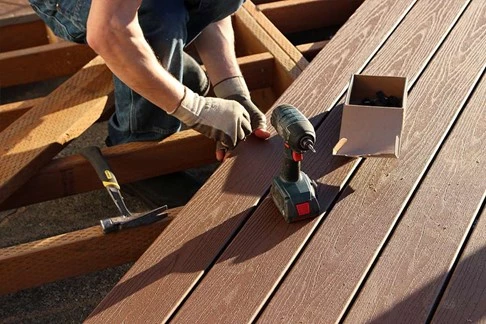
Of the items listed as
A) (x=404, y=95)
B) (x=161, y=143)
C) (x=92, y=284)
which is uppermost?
(x=404, y=95)

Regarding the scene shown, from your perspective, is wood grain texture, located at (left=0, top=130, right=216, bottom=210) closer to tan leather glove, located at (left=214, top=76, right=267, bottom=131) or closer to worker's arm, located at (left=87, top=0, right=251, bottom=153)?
tan leather glove, located at (left=214, top=76, right=267, bottom=131)

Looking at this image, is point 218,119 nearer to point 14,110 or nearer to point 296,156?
point 296,156

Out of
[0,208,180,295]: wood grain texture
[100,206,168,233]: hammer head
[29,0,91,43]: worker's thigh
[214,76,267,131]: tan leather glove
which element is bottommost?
[0,208,180,295]: wood grain texture

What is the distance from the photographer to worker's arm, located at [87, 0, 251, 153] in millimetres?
2234

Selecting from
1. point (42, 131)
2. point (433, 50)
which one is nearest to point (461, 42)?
point (433, 50)

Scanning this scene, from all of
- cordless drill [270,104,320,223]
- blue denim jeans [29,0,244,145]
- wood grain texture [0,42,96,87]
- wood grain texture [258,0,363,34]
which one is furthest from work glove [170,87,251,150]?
wood grain texture [258,0,363,34]

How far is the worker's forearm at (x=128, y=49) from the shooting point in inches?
87.6

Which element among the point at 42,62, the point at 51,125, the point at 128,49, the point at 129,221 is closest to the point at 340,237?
the point at 129,221

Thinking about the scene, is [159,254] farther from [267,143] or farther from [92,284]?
[92,284]

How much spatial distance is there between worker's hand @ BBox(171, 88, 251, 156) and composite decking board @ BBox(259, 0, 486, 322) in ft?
1.45

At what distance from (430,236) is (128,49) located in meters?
1.02

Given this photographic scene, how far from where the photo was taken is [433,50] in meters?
3.00

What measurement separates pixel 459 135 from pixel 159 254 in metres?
1.07

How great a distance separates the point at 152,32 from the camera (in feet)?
8.93
